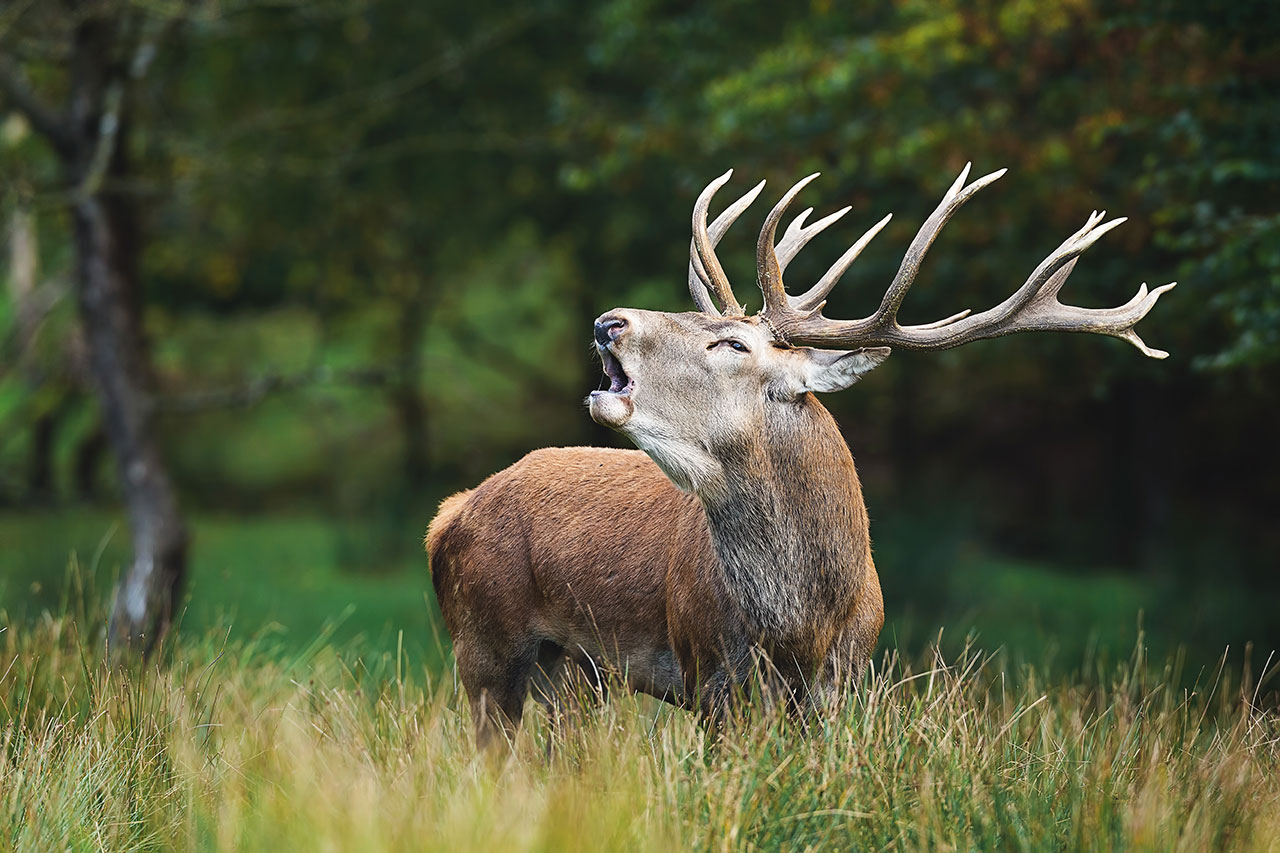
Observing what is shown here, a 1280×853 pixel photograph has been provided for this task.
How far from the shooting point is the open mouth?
4238 mm

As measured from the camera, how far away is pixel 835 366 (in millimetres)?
4324

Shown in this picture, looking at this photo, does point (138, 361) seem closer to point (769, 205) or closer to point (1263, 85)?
point (769, 205)

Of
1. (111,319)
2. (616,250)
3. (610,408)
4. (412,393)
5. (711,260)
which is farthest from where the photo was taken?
(412,393)

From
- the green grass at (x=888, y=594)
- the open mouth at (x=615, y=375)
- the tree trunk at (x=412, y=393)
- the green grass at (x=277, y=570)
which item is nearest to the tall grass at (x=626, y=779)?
the open mouth at (x=615, y=375)

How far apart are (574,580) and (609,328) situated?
38.7 inches

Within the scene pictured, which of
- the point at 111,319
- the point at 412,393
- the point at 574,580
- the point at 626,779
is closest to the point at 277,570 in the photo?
the point at 412,393

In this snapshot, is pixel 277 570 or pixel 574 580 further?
pixel 277 570

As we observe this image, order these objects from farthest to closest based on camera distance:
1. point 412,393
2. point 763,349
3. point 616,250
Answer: point 412,393
point 616,250
point 763,349

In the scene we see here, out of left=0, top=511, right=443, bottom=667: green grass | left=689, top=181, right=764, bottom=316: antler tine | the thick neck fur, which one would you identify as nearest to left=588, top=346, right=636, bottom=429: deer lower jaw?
the thick neck fur

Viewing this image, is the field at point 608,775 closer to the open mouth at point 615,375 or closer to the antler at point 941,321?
the open mouth at point 615,375

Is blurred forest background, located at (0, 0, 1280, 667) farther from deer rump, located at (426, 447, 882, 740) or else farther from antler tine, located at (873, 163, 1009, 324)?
antler tine, located at (873, 163, 1009, 324)

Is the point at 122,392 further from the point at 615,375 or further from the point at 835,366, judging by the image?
the point at 835,366

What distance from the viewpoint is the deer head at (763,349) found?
4.21m

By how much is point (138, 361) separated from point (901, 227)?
5.28m
